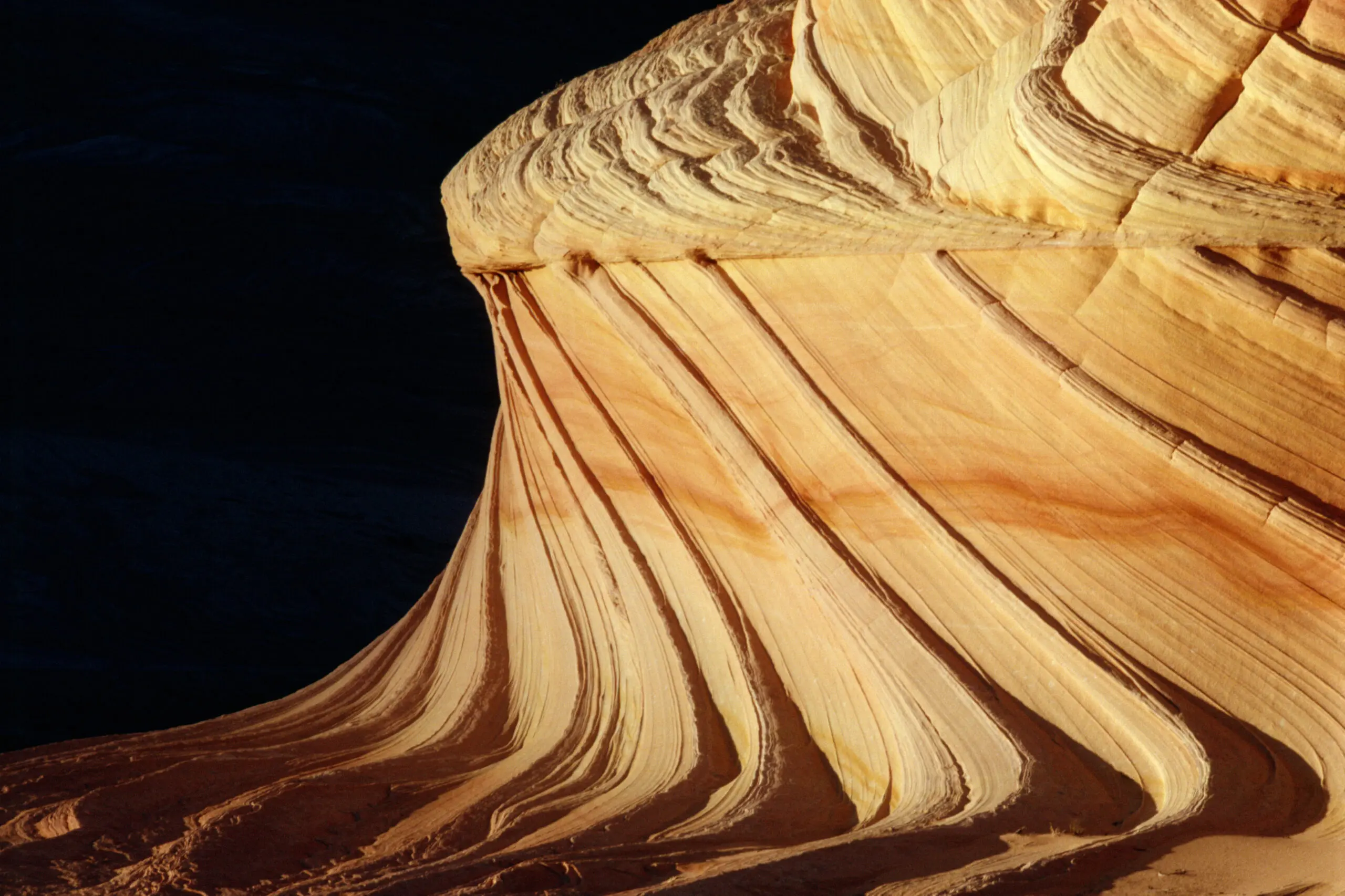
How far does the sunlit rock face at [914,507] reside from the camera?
167 centimetres

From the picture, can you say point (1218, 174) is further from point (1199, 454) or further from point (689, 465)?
point (689, 465)

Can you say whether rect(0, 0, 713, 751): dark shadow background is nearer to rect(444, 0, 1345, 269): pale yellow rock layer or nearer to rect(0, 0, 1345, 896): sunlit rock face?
rect(0, 0, 1345, 896): sunlit rock face

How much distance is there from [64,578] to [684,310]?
Result: 417 centimetres

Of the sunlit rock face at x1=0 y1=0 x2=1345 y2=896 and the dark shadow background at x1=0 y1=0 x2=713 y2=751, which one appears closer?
the sunlit rock face at x1=0 y1=0 x2=1345 y2=896

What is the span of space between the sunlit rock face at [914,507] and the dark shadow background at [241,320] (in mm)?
2955

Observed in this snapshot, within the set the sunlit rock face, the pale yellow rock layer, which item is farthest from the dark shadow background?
the pale yellow rock layer

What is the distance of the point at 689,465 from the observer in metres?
2.42

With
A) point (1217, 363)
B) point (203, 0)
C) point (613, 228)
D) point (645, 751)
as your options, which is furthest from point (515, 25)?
point (1217, 363)

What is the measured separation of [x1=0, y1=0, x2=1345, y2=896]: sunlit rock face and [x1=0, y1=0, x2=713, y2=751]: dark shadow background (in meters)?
2.95

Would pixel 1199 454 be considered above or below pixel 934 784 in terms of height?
above

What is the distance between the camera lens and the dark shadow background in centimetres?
567

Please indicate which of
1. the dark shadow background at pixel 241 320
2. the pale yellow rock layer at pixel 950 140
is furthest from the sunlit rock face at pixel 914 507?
the dark shadow background at pixel 241 320

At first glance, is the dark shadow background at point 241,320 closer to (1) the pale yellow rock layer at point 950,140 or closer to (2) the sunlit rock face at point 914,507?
(2) the sunlit rock face at point 914,507

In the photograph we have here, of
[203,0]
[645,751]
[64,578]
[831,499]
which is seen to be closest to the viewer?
[831,499]
